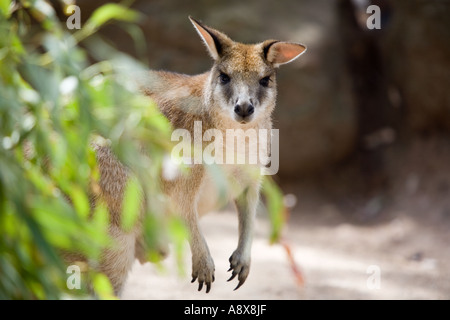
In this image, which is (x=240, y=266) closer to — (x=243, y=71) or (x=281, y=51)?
(x=243, y=71)

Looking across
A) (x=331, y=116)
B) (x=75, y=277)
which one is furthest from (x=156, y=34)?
(x=75, y=277)

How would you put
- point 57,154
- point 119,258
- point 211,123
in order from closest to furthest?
point 57,154 → point 119,258 → point 211,123

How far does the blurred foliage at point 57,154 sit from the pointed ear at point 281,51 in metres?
1.75

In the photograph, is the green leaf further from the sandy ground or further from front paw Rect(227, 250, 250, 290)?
the sandy ground

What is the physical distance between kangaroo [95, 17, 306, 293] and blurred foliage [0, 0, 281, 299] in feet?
4.62

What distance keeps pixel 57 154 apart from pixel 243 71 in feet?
6.95

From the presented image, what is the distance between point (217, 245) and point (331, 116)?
2814 millimetres

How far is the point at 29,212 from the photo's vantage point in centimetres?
197

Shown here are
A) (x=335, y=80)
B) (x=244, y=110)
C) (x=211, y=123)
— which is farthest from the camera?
(x=335, y=80)

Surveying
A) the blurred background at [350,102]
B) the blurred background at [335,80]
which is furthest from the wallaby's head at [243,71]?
the blurred background at [335,80]

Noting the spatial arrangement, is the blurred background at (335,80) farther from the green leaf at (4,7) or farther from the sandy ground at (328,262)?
the green leaf at (4,7)

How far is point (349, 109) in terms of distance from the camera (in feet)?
28.7

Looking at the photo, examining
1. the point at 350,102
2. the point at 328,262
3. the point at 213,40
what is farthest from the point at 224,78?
the point at 350,102
